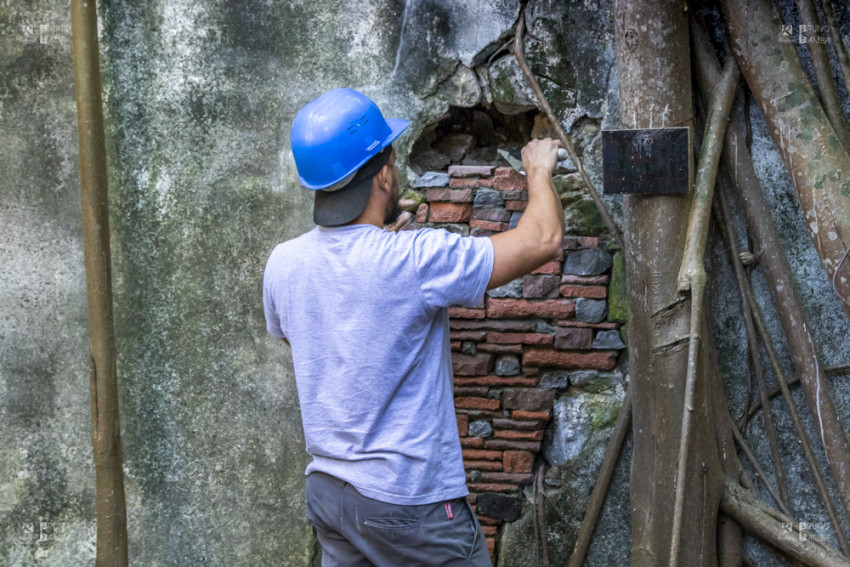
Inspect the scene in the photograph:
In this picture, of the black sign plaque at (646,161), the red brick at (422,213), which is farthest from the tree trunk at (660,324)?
the red brick at (422,213)

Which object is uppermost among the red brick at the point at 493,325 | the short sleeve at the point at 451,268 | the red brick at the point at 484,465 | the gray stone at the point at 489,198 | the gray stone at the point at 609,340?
the gray stone at the point at 489,198

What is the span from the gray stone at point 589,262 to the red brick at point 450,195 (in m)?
0.42

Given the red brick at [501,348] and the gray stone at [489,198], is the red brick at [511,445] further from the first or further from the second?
the gray stone at [489,198]

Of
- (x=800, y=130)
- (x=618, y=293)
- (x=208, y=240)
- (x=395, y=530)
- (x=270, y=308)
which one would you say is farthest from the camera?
(x=208, y=240)

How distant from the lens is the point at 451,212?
10.4 feet

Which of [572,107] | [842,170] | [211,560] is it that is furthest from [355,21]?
[211,560]

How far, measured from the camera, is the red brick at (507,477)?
3189 millimetres

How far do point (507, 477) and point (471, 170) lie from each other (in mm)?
1118

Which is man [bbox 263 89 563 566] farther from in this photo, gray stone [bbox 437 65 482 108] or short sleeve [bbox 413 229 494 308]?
gray stone [bbox 437 65 482 108]

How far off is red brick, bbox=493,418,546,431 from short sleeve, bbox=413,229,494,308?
115 cm

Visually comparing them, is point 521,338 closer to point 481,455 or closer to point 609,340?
point 609,340

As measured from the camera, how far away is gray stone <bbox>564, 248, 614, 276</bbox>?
3.12 m

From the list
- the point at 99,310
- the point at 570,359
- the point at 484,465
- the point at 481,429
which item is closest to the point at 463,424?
the point at 481,429

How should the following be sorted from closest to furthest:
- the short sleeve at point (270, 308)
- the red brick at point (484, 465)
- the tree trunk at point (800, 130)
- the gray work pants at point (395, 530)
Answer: the gray work pants at point (395, 530)
the short sleeve at point (270, 308)
the tree trunk at point (800, 130)
the red brick at point (484, 465)
